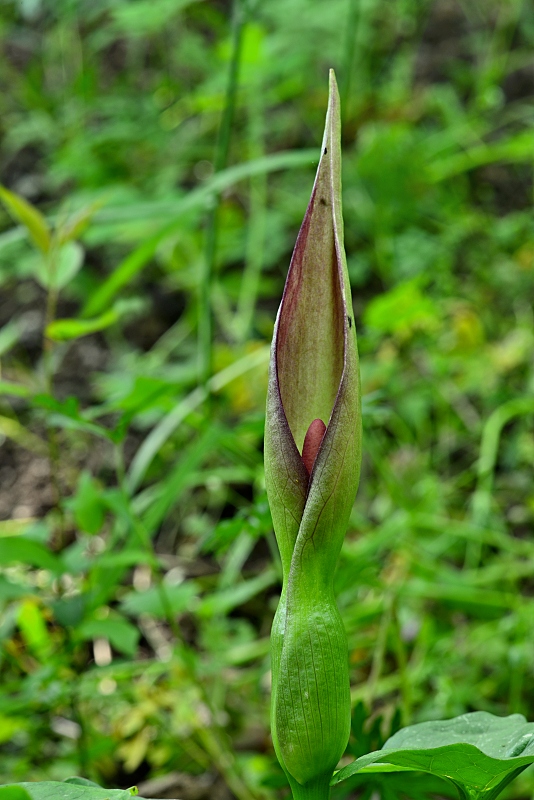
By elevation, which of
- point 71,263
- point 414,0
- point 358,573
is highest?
point 414,0

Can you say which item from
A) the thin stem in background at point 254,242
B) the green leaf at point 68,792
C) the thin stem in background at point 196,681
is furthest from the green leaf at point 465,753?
the thin stem in background at point 254,242

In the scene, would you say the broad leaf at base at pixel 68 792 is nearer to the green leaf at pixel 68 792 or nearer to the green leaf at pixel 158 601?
the green leaf at pixel 68 792

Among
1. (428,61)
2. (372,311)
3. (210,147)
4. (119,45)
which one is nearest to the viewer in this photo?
(372,311)

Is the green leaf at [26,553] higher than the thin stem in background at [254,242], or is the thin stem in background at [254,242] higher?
the thin stem in background at [254,242]

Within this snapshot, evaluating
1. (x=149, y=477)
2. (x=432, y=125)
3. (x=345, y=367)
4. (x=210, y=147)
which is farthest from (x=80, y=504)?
(x=432, y=125)

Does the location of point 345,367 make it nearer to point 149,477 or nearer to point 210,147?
point 149,477
